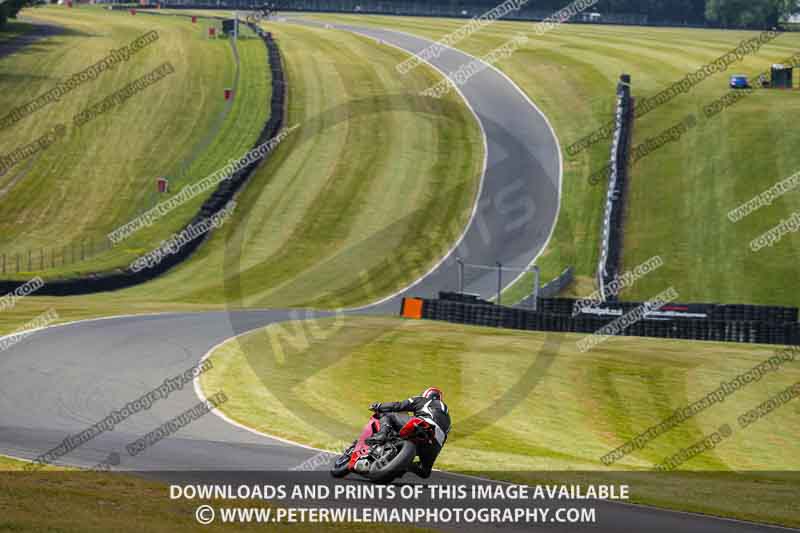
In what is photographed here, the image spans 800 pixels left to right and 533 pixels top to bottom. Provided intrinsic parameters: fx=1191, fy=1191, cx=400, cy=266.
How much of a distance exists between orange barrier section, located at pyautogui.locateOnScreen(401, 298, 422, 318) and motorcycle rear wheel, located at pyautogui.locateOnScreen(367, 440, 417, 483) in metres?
21.9

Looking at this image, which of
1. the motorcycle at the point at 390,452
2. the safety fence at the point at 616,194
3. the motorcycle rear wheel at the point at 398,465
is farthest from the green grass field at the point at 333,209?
the motorcycle rear wheel at the point at 398,465

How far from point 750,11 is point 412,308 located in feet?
325

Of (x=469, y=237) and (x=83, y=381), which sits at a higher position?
(x=83, y=381)

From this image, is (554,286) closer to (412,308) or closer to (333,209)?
(412,308)

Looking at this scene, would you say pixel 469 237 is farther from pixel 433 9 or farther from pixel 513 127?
pixel 433 9

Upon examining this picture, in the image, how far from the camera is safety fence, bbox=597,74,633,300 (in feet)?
158

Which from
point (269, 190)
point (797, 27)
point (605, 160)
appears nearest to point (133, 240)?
point (269, 190)

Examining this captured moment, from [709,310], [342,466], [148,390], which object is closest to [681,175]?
[709,310]

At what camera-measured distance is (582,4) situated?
133375mm

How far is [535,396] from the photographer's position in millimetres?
27141

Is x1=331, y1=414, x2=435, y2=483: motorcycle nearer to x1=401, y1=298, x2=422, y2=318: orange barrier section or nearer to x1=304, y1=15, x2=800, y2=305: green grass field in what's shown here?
x1=401, y1=298, x2=422, y2=318: orange barrier section

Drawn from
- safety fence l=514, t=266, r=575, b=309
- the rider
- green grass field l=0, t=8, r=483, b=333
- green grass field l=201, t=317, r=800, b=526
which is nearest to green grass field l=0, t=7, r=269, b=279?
green grass field l=0, t=8, r=483, b=333

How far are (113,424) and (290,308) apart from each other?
20.2 m

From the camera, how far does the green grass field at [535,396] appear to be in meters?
20.1
